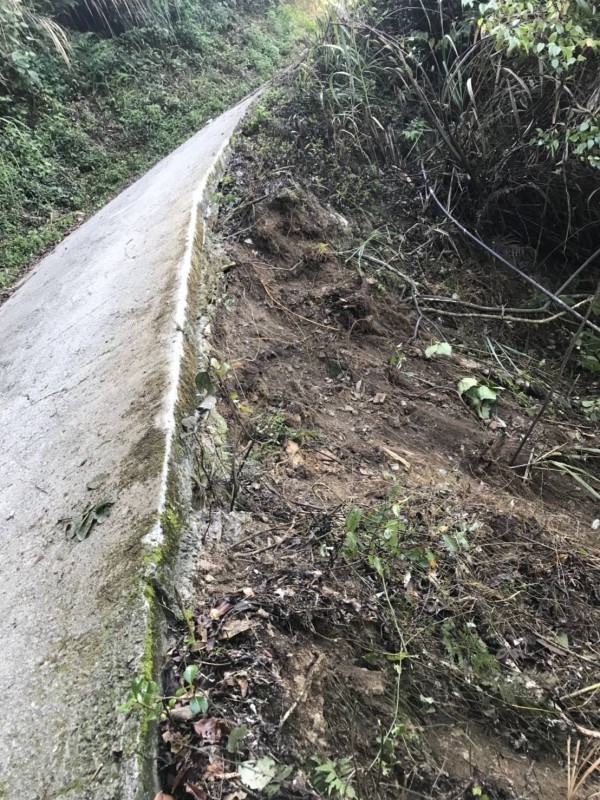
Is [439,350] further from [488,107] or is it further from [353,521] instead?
[488,107]

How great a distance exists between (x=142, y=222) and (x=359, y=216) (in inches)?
68.9

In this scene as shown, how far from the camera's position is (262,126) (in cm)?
490

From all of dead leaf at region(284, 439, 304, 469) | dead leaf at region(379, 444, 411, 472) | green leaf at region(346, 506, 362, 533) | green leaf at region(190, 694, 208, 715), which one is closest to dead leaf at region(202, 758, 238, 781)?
green leaf at region(190, 694, 208, 715)

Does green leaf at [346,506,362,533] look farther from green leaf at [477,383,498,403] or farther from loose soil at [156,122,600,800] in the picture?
green leaf at [477,383,498,403]

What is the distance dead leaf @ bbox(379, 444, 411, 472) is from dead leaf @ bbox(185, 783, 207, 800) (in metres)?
1.46

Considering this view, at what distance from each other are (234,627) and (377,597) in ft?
1.49

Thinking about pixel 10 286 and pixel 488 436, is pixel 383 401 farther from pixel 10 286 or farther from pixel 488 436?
pixel 10 286

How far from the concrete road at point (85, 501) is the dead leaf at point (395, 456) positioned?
100 cm

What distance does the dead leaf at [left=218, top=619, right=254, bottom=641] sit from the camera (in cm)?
141

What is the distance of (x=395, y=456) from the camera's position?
2.36m

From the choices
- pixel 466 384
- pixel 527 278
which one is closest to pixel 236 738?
pixel 466 384

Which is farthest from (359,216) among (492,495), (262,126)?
(492,495)

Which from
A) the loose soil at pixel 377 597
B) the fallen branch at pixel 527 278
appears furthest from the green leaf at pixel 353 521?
the fallen branch at pixel 527 278

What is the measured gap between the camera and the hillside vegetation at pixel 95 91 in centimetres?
584
